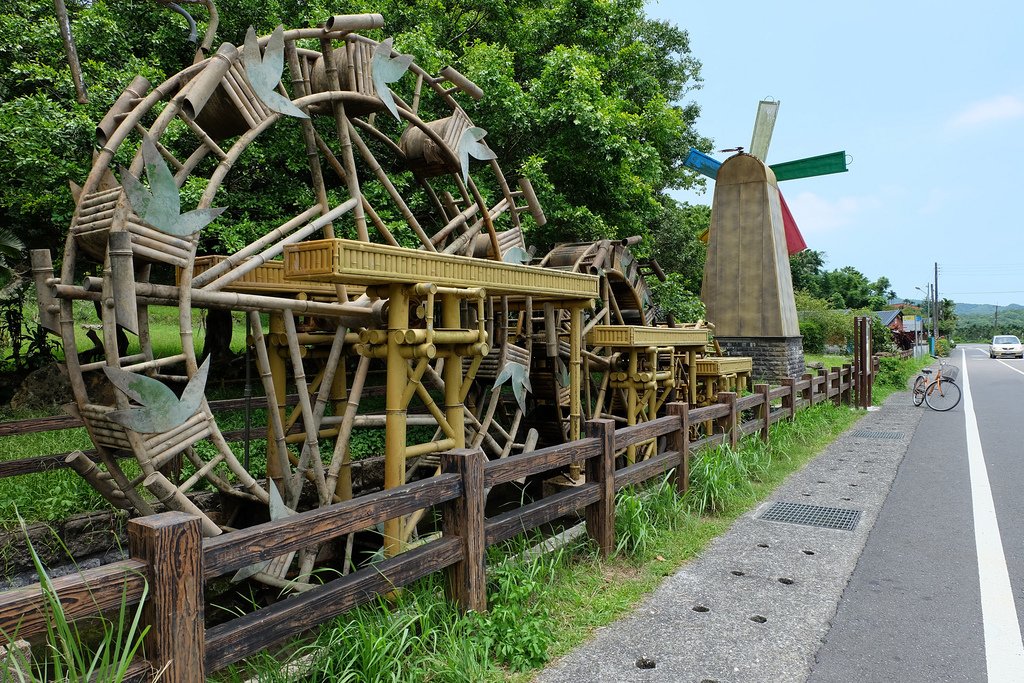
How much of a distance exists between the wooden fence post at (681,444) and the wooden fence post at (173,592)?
489 centimetres

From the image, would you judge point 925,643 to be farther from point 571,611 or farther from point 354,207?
point 354,207

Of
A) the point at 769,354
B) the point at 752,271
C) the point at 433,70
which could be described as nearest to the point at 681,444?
the point at 433,70

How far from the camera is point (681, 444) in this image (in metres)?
6.59

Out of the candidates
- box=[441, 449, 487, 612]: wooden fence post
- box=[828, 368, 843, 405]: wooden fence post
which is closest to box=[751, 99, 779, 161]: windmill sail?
box=[828, 368, 843, 405]: wooden fence post

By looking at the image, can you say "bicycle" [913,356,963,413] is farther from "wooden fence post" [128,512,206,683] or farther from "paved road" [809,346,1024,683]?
"wooden fence post" [128,512,206,683]

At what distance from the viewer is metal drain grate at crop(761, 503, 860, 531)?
6.16 m

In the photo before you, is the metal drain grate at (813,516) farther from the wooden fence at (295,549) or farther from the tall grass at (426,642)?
the tall grass at (426,642)

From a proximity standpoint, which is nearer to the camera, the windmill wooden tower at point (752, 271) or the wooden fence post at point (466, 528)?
the wooden fence post at point (466, 528)

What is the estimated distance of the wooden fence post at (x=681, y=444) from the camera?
6.58 metres

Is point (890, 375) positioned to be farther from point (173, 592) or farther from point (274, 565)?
point (173, 592)

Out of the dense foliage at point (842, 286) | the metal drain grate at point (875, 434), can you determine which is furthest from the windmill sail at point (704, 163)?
the dense foliage at point (842, 286)

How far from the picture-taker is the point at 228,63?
16.6 feet

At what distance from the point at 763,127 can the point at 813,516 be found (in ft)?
38.3

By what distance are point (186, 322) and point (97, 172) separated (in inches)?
46.2
